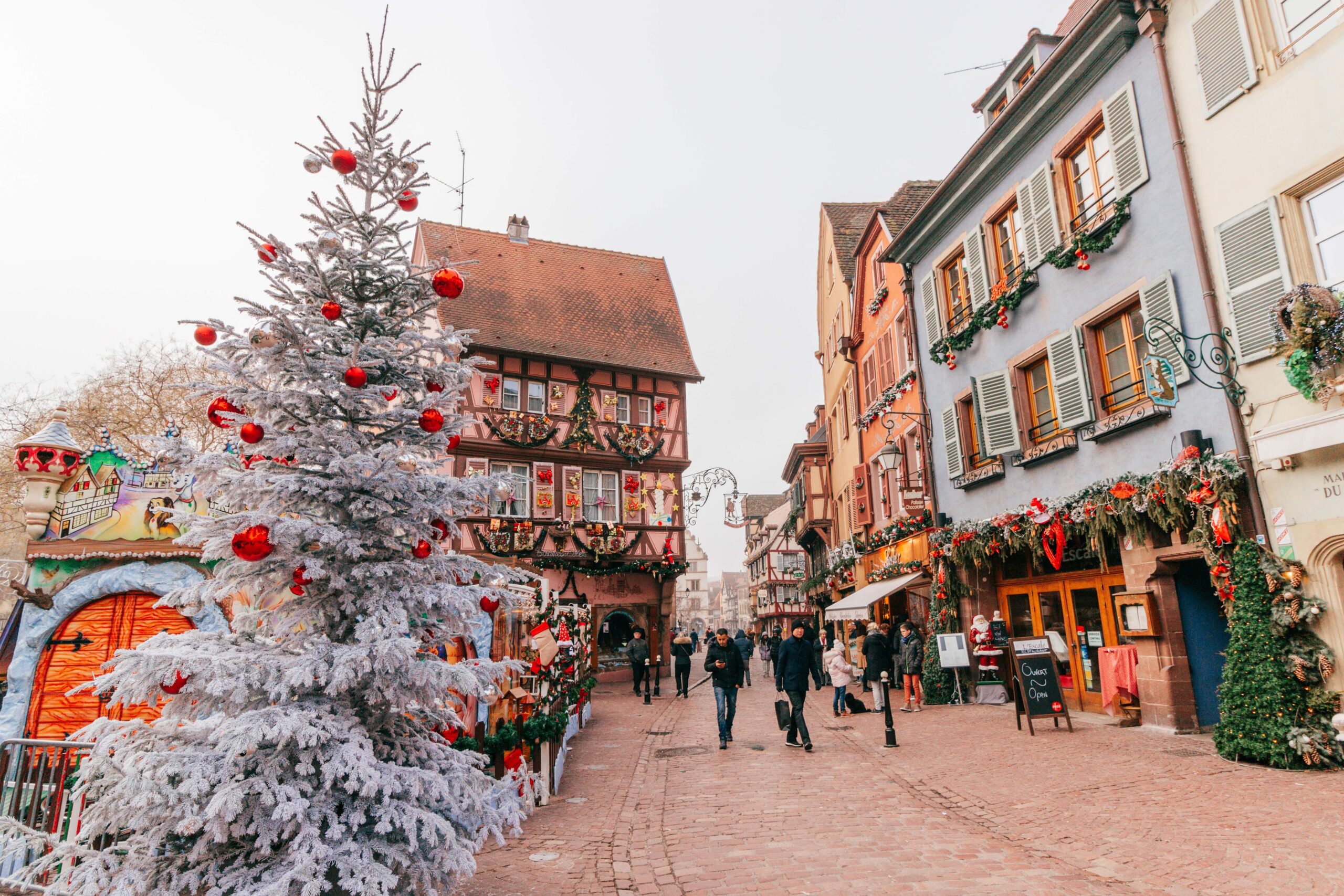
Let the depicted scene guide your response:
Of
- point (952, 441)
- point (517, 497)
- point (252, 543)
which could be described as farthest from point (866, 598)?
point (252, 543)

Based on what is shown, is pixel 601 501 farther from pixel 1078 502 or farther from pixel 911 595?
pixel 1078 502

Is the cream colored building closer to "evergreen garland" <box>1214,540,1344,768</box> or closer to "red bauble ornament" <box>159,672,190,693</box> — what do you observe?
"evergreen garland" <box>1214,540,1344,768</box>

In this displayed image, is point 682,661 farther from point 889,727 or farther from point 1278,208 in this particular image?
point 1278,208

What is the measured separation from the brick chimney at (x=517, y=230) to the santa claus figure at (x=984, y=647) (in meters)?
21.1

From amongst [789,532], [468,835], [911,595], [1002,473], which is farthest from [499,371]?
[789,532]

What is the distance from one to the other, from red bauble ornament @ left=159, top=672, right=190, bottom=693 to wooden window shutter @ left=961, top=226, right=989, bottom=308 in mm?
12849

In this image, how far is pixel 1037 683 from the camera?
404 inches

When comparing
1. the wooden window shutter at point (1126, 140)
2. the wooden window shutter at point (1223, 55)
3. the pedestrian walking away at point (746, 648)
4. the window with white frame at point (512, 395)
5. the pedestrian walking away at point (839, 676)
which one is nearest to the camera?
the wooden window shutter at point (1223, 55)

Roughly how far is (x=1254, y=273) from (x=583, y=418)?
17.8m

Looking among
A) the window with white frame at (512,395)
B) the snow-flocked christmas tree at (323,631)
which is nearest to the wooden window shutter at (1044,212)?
the snow-flocked christmas tree at (323,631)

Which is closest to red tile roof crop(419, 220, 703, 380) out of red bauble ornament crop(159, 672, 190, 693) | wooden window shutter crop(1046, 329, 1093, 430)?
wooden window shutter crop(1046, 329, 1093, 430)

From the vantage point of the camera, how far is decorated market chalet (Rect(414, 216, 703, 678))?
73.7 ft

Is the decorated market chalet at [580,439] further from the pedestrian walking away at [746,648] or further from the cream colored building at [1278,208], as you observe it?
the cream colored building at [1278,208]

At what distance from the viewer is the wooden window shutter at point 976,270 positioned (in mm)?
13797
